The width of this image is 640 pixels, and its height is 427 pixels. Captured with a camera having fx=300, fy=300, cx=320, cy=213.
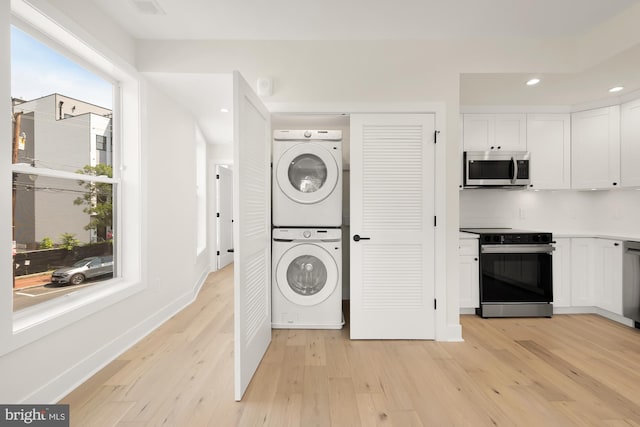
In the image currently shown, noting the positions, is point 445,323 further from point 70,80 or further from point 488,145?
point 70,80

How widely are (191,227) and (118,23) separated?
86.4 inches

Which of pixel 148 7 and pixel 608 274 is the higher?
pixel 148 7

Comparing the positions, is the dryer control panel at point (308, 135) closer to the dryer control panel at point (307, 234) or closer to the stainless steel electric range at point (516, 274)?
the dryer control panel at point (307, 234)

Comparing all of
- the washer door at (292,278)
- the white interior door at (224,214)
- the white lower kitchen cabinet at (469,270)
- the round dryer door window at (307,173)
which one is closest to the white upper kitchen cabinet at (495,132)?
the white lower kitchen cabinet at (469,270)

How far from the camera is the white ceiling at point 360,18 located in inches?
85.0

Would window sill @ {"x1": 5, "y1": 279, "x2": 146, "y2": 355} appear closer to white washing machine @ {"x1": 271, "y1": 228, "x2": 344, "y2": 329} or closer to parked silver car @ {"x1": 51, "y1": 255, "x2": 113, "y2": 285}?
parked silver car @ {"x1": 51, "y1": 255, "x2": 113, "y2": 285}

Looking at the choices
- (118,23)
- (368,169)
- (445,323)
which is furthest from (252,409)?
(118,23)

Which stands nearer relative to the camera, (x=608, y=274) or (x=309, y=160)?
(x=309, y=160)

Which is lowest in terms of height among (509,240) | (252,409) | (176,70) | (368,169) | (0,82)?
(252,409)

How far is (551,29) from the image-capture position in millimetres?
2473

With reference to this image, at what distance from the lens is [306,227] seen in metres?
2.81

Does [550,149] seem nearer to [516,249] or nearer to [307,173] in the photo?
[516,249]

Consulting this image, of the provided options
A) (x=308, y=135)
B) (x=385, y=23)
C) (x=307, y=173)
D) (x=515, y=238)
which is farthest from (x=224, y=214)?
(x=515, y=238)

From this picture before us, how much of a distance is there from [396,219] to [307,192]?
852mm
